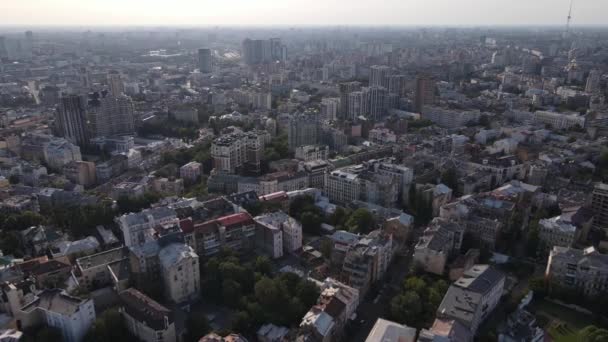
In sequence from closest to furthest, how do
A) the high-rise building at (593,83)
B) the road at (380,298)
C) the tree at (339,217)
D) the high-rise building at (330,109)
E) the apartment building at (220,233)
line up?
the road at (380,298), the apartment building at (220,233), the tree at (339,217), the high-rise building at (330,109), the high-rise building at (593,83)

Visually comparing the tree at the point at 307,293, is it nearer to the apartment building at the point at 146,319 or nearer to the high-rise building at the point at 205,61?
the apartment building at the point at 146,319

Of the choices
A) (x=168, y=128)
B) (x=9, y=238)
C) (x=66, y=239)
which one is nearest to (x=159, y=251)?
(x=66, y=239)

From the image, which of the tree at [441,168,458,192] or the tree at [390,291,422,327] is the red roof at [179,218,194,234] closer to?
the tree at [390,291,422,327]

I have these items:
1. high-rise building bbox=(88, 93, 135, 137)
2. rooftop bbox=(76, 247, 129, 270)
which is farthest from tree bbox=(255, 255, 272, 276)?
high-rise building bbox=(88, 93, 135, 137)

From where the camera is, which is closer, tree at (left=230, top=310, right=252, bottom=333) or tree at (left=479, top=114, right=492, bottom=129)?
tree at (left=230, top=310, right=252, bottom=333)

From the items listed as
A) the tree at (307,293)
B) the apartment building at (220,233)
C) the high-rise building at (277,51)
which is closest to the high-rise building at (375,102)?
the apartment building at (220,233)

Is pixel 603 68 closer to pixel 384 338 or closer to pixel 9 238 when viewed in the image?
pixel 384 338

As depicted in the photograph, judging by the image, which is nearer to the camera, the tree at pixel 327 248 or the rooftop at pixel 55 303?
the rooftop at pixel 55 303

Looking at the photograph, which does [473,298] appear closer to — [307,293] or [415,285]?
[415,285]
